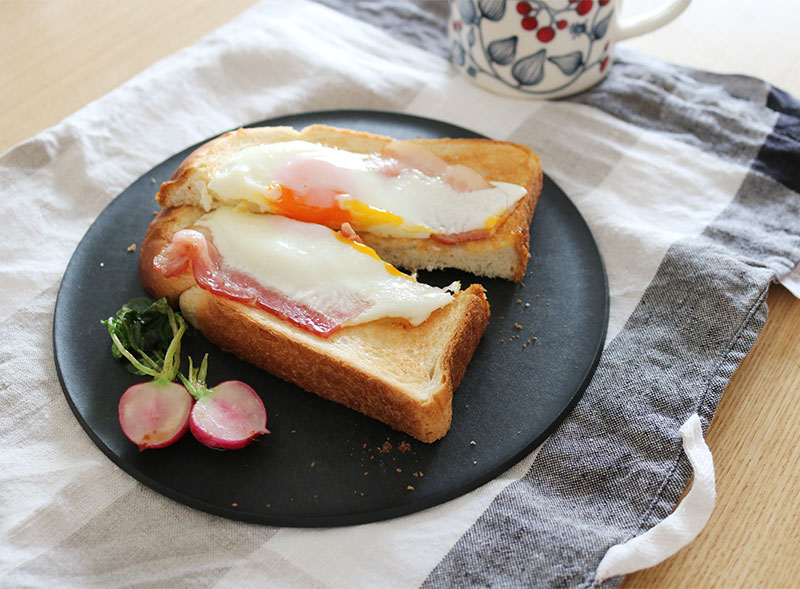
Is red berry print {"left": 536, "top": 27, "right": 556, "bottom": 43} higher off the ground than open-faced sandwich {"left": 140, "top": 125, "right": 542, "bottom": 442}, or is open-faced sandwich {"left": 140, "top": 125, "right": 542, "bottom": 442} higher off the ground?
red berry print {"left": 536, "top": 27, "right": 556, "bottom": 43}

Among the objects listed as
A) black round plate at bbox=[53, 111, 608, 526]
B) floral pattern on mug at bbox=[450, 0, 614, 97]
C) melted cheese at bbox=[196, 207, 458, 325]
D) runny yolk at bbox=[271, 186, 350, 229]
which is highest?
floral pattern on mug at bbox=[450, 0, 614, 97]

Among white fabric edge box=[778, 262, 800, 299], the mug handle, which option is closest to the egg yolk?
white fabric edge box=[778, 262, 800, 299]

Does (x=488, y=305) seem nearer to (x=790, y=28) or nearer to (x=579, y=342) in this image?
(x=579, y=342)

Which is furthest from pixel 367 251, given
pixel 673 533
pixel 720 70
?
pixel 720 70

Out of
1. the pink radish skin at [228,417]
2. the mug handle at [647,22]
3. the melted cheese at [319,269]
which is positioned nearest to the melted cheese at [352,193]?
the melted cheese at [319,269]

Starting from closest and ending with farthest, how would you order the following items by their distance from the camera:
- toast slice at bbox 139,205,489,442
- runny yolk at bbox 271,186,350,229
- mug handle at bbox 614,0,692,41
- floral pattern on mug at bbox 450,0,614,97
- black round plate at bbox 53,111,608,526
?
black round plate at bbox 53,111,608,526
toast slice at bbox 139,205,489,442
runny yolk at bbox 271,186,350,229
floral pattern on mug at bbox 450,0,614,97
mug handle at bbox 614,0,692,41

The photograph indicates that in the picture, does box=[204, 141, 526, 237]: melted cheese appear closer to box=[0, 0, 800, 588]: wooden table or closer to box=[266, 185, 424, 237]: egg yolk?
box=[266, 185, 424, 237]: egg yolk

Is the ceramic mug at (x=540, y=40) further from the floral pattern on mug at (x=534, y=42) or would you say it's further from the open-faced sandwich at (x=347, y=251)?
the open-faced sandwich at (x=347, y=251)
